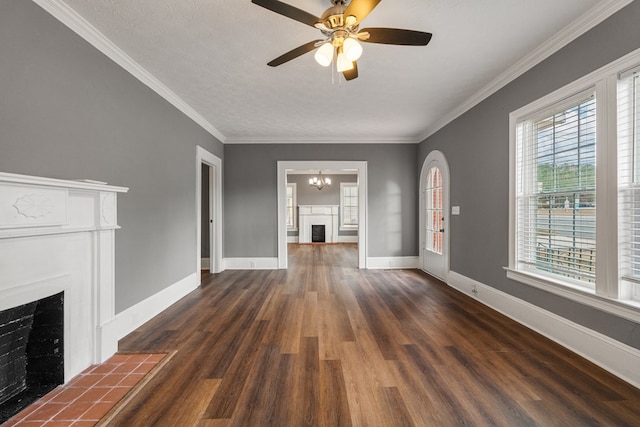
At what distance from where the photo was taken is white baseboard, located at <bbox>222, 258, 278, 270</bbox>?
5.43 metres

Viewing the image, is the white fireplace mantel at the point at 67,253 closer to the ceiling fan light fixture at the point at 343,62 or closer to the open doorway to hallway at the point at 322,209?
the ceiling fan light fixture at the point at 343,62

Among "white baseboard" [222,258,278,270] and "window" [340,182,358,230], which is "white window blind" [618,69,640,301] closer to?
"white baseboard" [222,258,278,270]

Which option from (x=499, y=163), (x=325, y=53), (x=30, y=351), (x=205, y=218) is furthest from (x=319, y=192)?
(x=30, y=351)

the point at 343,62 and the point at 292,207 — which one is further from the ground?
the point at 343,62

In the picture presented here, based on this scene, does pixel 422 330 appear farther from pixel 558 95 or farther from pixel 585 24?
pixel 585 24

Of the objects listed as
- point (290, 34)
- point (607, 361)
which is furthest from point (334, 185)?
point (607, 361)

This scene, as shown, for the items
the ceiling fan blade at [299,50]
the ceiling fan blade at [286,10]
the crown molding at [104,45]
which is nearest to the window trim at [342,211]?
the crown molding at [104,45]

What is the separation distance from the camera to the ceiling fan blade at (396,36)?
1.72 meters

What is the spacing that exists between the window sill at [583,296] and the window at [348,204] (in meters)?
7.15

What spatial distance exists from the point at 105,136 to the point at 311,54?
1973 mm

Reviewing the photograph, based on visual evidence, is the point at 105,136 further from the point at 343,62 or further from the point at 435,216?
the point at 435,216

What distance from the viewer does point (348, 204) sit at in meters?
10.0

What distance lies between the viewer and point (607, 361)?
195 cm

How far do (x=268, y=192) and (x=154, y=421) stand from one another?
4.28 m
